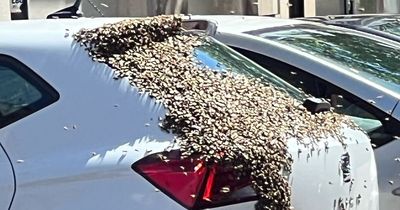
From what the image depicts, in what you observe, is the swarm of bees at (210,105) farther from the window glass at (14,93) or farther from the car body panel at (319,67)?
the car body panel at (319,67)

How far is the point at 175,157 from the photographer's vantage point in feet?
10.4

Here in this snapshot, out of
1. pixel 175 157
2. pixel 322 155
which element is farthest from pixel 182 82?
pixel 322 155

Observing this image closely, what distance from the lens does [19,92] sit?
329 centimetres

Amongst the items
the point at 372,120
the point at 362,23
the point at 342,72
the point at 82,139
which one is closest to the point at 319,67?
the point at 342,72

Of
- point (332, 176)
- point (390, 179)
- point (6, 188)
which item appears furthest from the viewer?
point (390, 179)

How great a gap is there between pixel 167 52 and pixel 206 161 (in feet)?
2.06

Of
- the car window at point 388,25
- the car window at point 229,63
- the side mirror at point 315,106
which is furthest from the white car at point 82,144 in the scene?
the car window at point 388,25

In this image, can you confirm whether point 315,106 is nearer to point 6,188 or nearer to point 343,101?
point 343,101

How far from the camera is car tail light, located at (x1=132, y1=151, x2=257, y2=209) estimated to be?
3.13 m

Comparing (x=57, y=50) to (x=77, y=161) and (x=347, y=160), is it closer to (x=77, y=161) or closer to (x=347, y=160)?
(x=77, y=161)

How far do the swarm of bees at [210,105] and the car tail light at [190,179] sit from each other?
0.12 feet

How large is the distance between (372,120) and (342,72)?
306mm

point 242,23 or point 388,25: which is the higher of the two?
point 242,23

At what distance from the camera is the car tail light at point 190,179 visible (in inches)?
123
